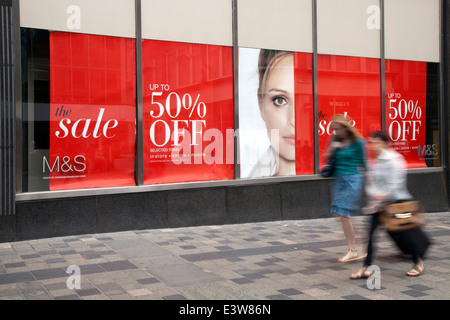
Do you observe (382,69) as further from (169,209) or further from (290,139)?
(169,209)

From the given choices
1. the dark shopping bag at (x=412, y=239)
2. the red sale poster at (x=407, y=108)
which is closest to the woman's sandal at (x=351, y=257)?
the dark shopping bag at (x=412, y=239)

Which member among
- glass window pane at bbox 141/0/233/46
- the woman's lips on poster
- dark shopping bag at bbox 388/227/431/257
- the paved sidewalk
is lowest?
the paved sidewalk

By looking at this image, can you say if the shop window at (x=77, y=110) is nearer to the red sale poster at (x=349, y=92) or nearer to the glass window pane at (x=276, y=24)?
the glass window pane at (x=276, y=24)

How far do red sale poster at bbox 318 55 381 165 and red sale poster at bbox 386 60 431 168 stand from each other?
0.37 meters

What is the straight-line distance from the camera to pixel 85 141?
27.4 feet

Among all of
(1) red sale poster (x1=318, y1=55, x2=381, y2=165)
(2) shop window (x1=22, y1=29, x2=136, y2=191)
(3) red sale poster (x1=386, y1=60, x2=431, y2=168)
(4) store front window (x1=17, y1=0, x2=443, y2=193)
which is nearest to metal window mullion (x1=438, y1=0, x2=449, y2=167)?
(4) store front window (x1=17, y1=0, x2=443, y2=193)

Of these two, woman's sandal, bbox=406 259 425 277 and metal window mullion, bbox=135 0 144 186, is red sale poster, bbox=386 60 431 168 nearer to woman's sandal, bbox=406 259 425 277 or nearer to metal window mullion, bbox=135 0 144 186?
metal window mullion, bbox=135 0 144 186

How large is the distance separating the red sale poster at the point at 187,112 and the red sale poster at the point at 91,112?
0.33 meters

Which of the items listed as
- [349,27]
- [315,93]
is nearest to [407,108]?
[349,27]

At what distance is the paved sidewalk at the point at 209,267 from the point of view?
17.0ft

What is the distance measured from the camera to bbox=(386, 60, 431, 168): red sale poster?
1136cm

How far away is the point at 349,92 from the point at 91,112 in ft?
18.0
